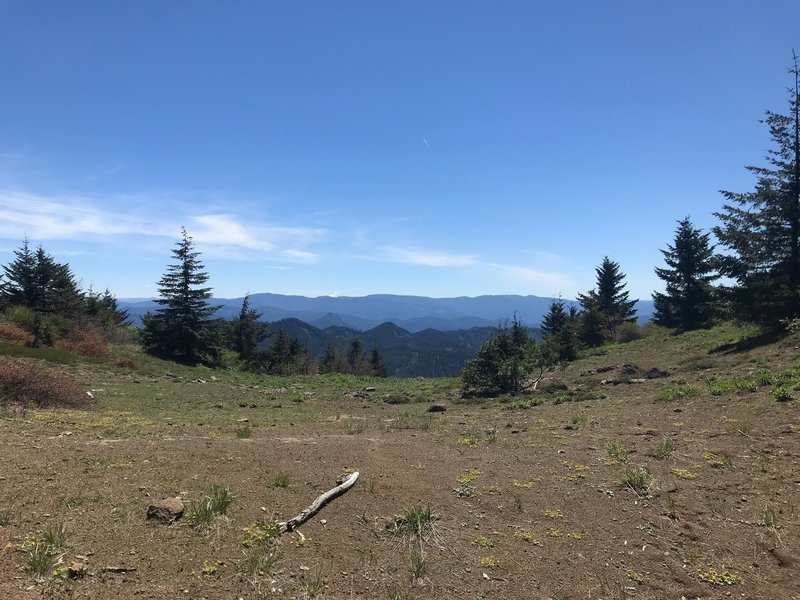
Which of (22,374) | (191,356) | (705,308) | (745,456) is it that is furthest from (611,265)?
(22,374)

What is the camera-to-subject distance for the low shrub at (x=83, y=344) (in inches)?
1056

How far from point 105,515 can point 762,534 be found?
827 cm

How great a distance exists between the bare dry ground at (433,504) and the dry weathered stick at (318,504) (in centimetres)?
12

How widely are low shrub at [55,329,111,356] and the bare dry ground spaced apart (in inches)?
679

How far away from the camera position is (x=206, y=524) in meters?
5.44

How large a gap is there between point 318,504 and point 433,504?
172cm

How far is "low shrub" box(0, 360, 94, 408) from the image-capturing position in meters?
12.1

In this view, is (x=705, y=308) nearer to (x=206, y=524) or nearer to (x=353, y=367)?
(x=206, y=524)

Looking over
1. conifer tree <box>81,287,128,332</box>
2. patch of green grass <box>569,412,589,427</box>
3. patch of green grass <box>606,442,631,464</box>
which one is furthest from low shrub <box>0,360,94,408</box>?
conifer tree <box>81,287,128,332</box>

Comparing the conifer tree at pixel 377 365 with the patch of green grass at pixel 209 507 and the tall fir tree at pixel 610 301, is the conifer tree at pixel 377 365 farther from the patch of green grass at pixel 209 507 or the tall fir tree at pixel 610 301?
the patch of green grass at pixel 209 507

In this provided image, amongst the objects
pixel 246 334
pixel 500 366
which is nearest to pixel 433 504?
pixel 500 366

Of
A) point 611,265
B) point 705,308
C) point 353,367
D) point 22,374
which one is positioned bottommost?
point 353,367

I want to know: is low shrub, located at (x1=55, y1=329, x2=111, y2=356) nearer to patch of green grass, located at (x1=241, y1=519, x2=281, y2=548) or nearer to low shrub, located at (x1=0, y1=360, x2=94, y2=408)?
low shrub, located at (x1=0, y1=360, x2=94, y2=408)

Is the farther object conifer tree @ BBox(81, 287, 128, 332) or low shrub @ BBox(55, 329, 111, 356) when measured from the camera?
conifer tree @ BBox(81, 287, 128, 332)
